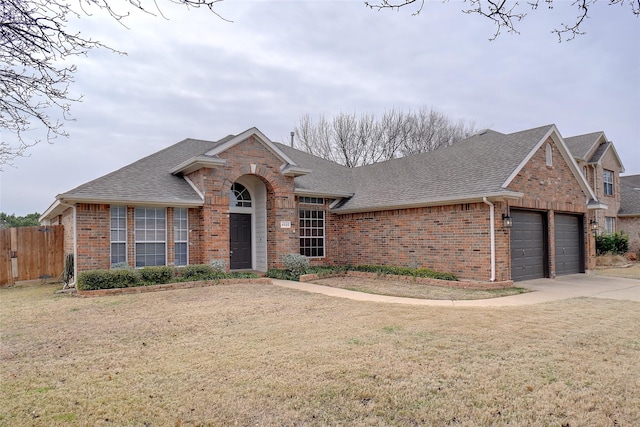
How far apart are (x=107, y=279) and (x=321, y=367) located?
8670 mm

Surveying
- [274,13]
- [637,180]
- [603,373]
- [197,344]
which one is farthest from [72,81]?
[637,180]

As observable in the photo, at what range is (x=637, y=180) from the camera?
36.2 m

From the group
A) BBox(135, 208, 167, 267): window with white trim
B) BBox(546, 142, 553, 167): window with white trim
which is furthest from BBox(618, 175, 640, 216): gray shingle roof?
BBox(135, 208, 167, 267): window with white trim

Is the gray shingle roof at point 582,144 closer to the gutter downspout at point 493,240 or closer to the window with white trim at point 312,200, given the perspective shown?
the gutter downspout at point 493,240

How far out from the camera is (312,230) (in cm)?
1786

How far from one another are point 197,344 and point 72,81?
3.91 meters

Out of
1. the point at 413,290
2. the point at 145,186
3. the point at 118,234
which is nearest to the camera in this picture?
the point at 413,290

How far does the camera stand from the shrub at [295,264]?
599 inches

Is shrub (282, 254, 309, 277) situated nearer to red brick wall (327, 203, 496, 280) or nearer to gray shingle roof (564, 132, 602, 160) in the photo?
red brick wall (327, 203, 496, 280)

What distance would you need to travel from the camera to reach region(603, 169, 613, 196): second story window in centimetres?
2706

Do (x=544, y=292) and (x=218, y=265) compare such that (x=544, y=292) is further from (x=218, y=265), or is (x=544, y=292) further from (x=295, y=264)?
(x=218, y=265)

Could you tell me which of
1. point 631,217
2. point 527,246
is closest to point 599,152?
point 631,217

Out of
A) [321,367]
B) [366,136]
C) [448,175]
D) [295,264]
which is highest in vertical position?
[366,136]

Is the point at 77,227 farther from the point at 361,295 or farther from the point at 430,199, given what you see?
the point at 430,199
